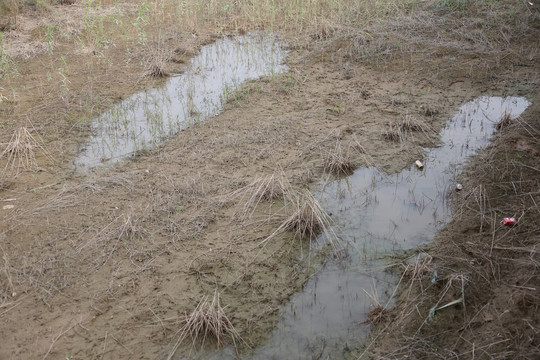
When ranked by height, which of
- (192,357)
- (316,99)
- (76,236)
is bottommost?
(192,357)

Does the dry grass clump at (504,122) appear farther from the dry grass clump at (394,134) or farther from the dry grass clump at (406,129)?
the dry grass clump at (394,134)

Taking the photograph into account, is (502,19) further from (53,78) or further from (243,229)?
(53,78)

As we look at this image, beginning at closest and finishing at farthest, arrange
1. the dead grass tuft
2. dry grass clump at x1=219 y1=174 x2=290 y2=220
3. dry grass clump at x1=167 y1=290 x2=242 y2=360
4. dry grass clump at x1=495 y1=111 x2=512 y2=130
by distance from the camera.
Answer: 1. dry grass clump at x1=167 y1=290 x2=242 y2=360
2. the dead grass tuft
3. dry grass clump at x1=219 y1=174 x2=290 y2=220
4. dry grass clump at x1=495 y1=111 x2=512 y2=130

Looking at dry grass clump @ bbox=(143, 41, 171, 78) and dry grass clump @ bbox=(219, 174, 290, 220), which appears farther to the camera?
dry grass clump @ bbox=(143, 41, 171, 78)

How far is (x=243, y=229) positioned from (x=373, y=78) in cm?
385

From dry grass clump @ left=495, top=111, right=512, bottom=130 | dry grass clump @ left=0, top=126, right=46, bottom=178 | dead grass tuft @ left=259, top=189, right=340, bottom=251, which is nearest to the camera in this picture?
dead grass tuft @ left=259, top=189, right=340, bottom=251

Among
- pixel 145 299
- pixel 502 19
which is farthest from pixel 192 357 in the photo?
pixel 502 19

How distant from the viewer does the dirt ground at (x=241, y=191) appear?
322 cm

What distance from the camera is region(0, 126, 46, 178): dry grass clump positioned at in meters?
5.00

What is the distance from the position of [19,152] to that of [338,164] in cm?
337

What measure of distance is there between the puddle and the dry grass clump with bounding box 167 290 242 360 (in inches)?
102

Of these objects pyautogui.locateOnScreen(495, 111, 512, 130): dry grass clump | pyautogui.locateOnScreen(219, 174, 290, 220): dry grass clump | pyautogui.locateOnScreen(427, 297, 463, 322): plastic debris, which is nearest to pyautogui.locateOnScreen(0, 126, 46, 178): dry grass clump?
pyautogui.locateOnScreen(219, 174, 290, 220): dry grass clump

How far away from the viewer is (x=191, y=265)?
12.5 feet

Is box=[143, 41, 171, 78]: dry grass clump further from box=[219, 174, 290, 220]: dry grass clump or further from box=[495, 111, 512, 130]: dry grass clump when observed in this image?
box=[495, 111, 512, 130]: dry grass clump
